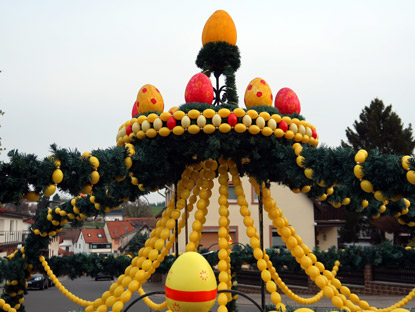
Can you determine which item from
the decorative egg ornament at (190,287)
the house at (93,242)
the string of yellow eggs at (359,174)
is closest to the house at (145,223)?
the house at (93,242)

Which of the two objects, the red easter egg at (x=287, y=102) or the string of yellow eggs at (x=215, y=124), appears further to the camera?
the red easter egg at (x=287, y=102)

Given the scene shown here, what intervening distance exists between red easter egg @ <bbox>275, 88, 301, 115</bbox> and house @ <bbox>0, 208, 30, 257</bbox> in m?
25.5

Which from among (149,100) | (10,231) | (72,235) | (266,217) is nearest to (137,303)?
(266,217)

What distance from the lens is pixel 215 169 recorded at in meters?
7.17

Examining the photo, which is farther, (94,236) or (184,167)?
(94,236)

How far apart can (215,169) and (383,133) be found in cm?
2103

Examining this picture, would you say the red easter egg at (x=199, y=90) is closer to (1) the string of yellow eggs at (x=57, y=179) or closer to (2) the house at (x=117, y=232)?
(1) the string of yellow eggs at (x=57, y=179)

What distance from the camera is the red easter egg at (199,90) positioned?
6.41 meters

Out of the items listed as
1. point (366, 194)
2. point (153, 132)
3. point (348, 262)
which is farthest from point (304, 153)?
point (348, 262)

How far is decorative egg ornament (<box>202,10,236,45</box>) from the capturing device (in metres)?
7.38

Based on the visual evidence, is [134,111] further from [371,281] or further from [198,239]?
[371,281]

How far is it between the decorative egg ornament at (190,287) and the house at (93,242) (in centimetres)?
5130

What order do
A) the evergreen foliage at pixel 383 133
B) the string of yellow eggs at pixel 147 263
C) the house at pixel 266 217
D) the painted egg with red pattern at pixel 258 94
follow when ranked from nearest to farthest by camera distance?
the string of yellow eggs at pixel 147 263 < the painted egg with red pattern at pixel 258 94 < the house at pixel 266 217 < the evergreen foliage at pixel 383 133

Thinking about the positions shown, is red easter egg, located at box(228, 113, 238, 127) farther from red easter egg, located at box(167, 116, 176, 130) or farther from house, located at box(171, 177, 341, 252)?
house, located at box(171, 177, 341, 252)
